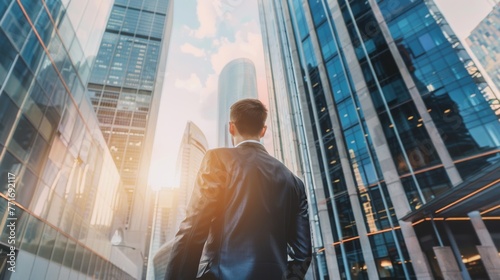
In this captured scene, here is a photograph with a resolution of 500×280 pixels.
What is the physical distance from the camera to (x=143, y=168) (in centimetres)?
9562

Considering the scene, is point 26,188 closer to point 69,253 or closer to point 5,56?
point 5,56

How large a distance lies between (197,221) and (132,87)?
11779 cm

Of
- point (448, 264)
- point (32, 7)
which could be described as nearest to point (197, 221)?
point (32, 7)

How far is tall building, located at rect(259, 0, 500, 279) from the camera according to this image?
15.3m

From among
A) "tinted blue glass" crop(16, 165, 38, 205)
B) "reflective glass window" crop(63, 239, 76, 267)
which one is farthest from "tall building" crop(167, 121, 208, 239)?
"tinted blue glass" crop(16, 165, 38, 205)

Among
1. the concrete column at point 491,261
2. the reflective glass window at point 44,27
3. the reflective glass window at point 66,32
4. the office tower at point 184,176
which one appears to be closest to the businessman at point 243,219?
the reflective glass window at point 44,27

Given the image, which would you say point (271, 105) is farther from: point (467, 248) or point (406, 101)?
point (467, 248)

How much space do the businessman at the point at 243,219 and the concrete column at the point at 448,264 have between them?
17.5m

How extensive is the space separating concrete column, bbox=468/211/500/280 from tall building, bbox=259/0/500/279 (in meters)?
0.05

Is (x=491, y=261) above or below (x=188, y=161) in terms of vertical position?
below

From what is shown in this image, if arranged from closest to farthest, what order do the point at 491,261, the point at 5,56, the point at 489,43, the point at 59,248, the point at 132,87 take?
1. the point at 5,56
2. the point at 491,261
3. the point at 59,248
4. the point at 489,43
5. the point at 132,87

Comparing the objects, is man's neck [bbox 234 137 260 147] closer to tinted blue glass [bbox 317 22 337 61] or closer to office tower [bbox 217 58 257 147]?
tinted blue glass [bbox 317 22 337 61]

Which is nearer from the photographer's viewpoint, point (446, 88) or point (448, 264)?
point (448, 264)

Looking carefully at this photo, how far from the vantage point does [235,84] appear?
16275 centimetres
